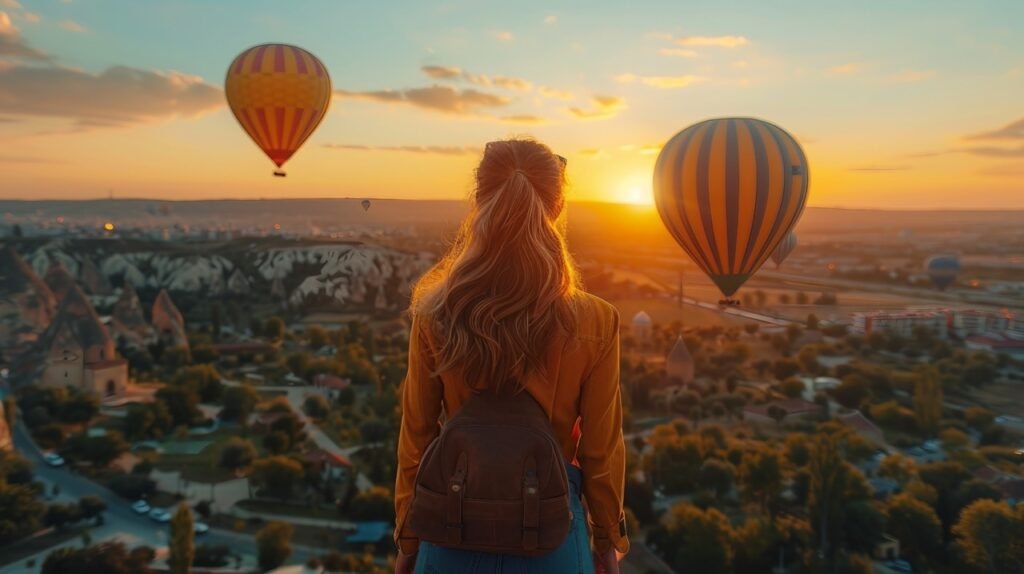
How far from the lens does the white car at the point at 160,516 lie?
265 inches

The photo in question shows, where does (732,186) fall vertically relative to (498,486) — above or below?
above

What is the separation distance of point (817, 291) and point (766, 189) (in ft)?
29.8

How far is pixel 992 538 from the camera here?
240 inches

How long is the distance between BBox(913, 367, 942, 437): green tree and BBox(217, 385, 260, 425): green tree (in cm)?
899

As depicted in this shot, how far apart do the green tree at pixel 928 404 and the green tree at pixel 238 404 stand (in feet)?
29.5

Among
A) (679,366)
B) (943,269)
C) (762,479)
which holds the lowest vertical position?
(762,479)

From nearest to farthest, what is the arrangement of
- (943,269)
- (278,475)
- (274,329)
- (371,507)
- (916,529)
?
(916,529), (371,507), (278,475), (943,269), (274,329)

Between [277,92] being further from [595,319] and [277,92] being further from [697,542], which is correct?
[595,319]

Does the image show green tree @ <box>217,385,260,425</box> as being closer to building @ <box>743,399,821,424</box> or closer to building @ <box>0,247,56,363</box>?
building @ <box>0,247,56,363</box>

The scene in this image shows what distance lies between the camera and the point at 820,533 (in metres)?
6.69

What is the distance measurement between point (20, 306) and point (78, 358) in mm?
2585

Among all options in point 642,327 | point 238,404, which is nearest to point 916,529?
point 642,327

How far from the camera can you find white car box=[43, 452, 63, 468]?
27.2ft

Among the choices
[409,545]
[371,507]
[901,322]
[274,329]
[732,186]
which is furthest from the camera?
[901,322]
